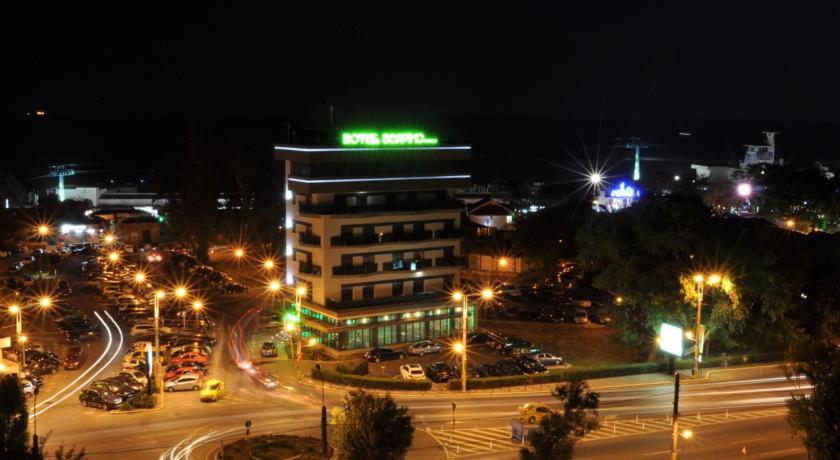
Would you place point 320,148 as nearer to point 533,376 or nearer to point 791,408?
point 533,376

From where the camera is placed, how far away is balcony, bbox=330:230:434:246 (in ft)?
148

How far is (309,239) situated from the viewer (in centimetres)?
4578

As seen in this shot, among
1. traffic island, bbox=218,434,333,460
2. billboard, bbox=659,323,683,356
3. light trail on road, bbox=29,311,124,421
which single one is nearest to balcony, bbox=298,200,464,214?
light trail on road, bbox=29,311,124,421

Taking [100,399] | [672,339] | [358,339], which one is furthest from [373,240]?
[672,339]

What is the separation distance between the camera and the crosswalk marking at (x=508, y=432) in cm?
2866

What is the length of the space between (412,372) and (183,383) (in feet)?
36.3

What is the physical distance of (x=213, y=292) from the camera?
62.0 metres

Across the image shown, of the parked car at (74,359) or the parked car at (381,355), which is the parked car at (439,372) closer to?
the parked car at (381,355)

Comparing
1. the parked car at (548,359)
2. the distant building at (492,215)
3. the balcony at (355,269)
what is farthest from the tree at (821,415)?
the distant building at (492,215)

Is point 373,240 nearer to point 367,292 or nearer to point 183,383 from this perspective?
point 367,292

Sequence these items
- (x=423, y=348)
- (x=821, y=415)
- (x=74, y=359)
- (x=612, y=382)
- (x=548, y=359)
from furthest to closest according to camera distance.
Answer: (x=423, y=348), (x=548, y=359), (x=74, y=359), (x=612, y=382), (x=821, y=415)

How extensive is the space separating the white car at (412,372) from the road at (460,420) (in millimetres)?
2748

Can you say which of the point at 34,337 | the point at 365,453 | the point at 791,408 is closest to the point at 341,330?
the point at 34,337

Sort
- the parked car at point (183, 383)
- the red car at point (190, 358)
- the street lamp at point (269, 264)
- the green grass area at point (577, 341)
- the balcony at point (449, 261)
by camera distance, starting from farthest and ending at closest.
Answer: the street lamp at point (269, 264)
the balcony at point (449, 261)
the green grass area at point (577, 341)
the red car at point (190, 358)
the parked car at point (183, 383)
